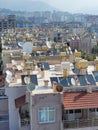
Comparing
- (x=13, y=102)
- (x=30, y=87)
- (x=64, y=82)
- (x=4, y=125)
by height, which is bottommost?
(x=4, y=125)

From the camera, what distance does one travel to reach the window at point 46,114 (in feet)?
47.7

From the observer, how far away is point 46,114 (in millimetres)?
14570

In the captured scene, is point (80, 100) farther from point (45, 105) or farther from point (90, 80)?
point (90, 80)

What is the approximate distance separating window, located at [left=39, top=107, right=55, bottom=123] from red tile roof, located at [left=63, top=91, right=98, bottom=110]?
702mm

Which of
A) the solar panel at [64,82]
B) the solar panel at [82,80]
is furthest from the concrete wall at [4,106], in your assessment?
the solar panel at [82,80]

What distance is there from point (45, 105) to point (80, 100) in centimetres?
178

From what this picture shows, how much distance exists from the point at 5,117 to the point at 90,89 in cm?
552

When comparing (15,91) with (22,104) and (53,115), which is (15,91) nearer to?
(22,104)

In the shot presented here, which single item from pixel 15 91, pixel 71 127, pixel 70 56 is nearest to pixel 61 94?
pixel 71 127

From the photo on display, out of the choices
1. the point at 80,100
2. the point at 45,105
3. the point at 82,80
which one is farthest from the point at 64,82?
the point at 45,105

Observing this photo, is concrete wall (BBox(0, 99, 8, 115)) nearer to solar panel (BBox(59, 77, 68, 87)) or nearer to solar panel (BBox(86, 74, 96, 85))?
solar panel (BBox(59, 77, 68, 87))

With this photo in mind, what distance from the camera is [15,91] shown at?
1647cm

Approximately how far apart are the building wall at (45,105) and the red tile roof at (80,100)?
42 centimetres

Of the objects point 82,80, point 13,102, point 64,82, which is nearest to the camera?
point 13,102
